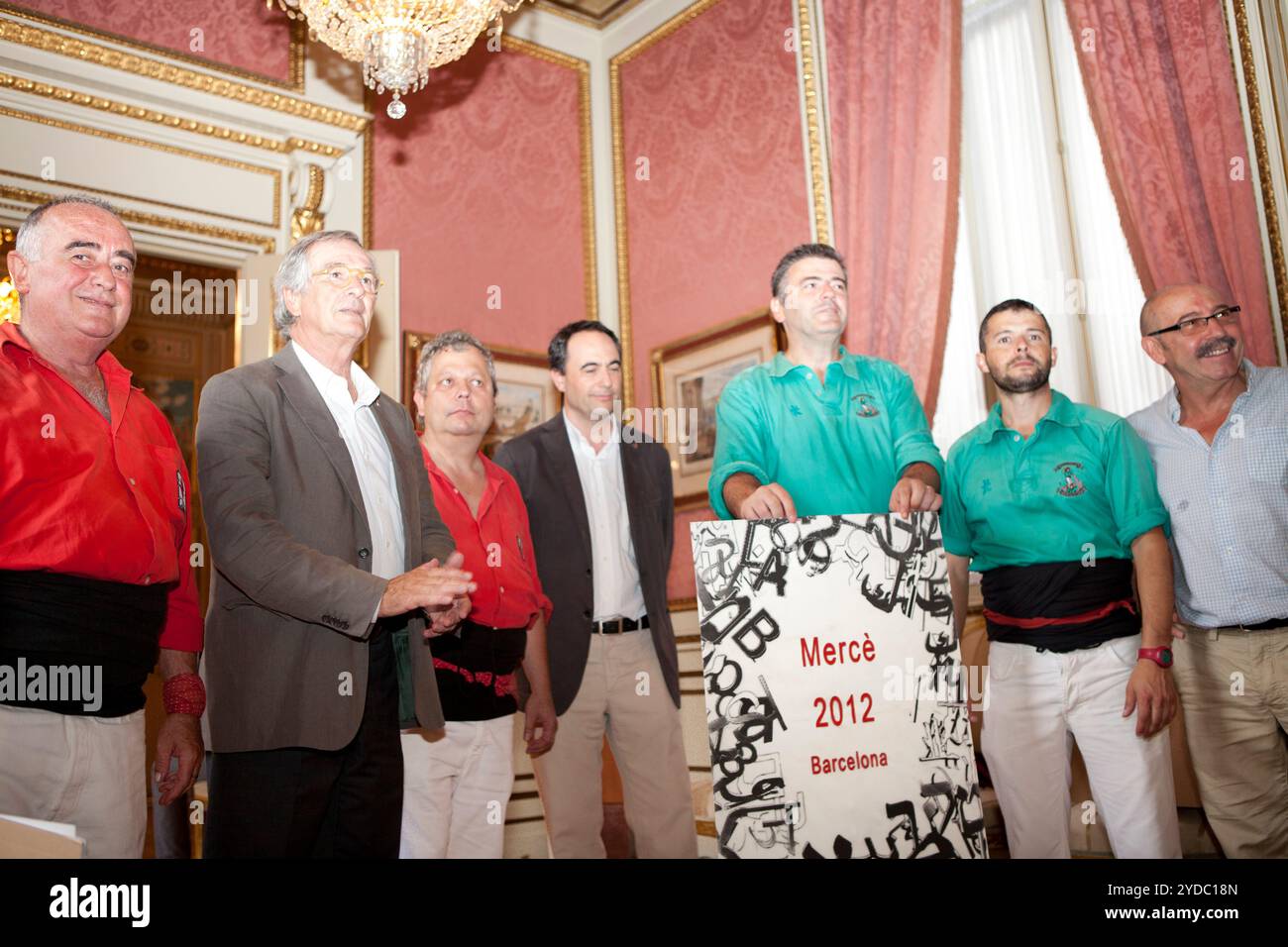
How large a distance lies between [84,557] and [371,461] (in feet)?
1.89

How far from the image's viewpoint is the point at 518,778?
4.42m

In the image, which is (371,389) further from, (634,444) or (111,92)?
(111,92)

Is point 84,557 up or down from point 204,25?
down

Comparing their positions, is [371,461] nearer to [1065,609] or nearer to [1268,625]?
[1065,609]

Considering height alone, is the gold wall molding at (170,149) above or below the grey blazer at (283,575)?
above

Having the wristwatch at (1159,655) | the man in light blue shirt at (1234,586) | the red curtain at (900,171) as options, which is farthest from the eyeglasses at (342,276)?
the red curtain at (900,171)

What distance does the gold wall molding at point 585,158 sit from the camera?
5.36 meters

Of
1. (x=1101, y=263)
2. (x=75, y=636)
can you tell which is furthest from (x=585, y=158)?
(x=75, y=636)

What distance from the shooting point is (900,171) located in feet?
13.6

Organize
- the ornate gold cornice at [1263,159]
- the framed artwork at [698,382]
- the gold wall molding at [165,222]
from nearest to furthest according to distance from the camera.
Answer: the ornate gold cornice at [1263,159], the gold wall molding at [165,222], the framed artwork at [698,382]

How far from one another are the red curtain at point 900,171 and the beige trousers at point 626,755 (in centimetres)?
182

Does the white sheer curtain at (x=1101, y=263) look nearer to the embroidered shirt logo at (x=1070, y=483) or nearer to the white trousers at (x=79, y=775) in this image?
the embroidered shirt logo at (x=1070, y=483)
